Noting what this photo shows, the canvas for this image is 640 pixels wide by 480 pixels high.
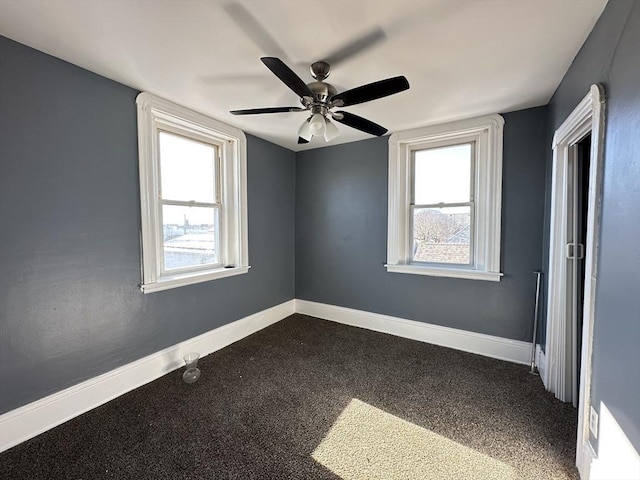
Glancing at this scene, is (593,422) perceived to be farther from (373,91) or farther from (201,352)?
(201,352)

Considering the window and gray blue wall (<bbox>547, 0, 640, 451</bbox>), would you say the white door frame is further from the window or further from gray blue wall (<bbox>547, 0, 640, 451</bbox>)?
the window

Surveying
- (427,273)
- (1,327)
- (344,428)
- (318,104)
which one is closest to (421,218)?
(427,273)

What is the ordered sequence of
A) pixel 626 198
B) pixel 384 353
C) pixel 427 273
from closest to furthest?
pixel 626 198 < pixel 384 353 < pixel 427 273

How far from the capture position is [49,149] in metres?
1.74

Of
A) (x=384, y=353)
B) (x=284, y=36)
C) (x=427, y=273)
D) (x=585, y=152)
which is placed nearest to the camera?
(x=284, y=36)

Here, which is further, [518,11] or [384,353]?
[384,353]

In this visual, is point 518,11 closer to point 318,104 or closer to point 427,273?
point 318,104

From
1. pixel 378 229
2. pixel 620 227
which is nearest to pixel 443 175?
pixel 378 229

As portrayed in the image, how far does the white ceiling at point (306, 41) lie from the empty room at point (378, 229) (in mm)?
16

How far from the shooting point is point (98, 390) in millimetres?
1983

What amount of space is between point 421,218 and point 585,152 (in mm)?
1470

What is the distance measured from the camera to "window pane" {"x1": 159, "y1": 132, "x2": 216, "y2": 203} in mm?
2537

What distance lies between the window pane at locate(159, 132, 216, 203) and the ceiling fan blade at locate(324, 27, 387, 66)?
1696 mm

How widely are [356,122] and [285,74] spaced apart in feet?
2.50
